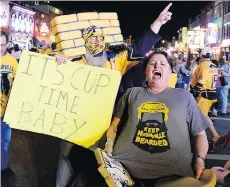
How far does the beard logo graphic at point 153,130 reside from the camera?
2.73 meters

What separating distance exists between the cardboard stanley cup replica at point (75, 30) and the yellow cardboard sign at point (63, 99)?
0.25 meters

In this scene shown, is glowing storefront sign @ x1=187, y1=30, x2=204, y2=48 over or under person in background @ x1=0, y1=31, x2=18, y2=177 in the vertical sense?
over

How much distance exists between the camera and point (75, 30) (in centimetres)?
385

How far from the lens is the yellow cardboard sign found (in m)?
3.44

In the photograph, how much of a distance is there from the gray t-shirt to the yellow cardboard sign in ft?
1.83

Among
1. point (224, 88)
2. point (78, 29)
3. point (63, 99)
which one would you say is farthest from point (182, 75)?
point (63, 99)

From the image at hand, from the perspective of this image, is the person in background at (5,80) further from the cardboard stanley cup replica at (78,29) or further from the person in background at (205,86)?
the person in background at (205,86)

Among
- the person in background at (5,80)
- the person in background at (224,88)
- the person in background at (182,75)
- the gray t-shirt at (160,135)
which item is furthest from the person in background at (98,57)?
the person in background at (182,75)

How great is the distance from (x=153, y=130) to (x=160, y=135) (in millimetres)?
57

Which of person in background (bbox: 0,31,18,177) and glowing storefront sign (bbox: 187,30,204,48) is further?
glowing storefront sign (bbox: 187,30,204,48)

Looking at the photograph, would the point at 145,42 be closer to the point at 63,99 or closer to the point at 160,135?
the point at 63,99

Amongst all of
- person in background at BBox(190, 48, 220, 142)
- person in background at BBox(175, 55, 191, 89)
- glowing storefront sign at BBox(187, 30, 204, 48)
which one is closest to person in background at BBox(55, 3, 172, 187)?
person in background at BBox(190, 48, 220, 142)

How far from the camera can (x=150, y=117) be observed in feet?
9.13

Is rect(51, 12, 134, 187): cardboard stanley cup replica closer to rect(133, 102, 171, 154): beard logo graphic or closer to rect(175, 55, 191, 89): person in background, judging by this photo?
rect(133, 102, 171, 154): beard logo graphic
